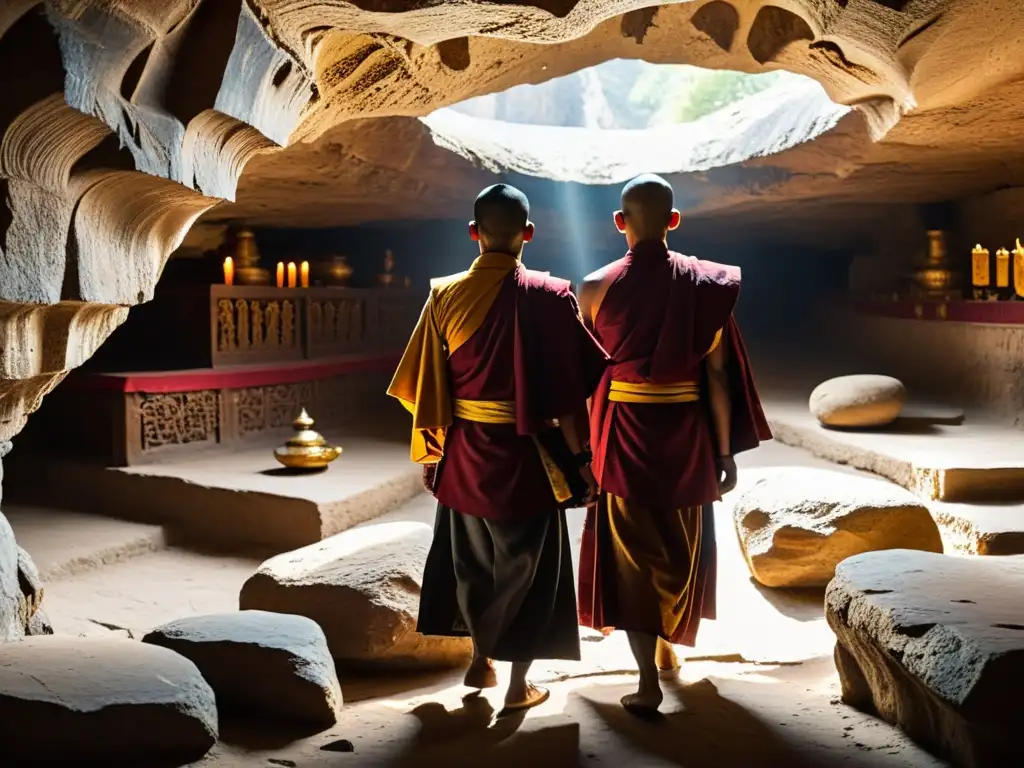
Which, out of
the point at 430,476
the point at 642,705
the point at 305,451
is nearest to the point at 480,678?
the point at 642,705

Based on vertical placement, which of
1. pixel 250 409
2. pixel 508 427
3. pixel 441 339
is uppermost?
pixel 441 339

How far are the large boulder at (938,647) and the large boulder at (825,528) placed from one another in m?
1.17

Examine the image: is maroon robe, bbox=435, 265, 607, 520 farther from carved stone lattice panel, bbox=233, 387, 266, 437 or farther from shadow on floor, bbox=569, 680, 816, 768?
carved stone lattice panel, bbox=233, 387, 266, 437

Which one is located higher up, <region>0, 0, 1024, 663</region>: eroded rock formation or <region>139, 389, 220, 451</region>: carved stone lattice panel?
<region>0, 0, 1024, 663</region>: eroded rock formation

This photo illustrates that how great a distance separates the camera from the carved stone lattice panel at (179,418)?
20.1 feet

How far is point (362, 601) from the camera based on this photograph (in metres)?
3.64

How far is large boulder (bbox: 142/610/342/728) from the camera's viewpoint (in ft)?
9.24

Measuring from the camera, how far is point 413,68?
13.4 ft

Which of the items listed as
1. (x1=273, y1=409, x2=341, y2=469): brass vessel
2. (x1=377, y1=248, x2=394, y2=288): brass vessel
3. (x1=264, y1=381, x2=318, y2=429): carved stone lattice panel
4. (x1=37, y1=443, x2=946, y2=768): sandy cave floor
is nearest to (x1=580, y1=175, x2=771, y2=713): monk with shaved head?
(x1=37, y1=443, x2=946, y2=768): sandy cave floor

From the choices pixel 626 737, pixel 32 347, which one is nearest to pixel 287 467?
pixel 32 347

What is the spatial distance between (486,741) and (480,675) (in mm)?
437

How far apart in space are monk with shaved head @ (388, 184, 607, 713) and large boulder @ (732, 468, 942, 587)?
72.7 inches

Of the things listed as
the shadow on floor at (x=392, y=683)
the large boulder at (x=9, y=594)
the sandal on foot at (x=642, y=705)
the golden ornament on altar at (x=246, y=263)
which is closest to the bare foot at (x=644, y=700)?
the sandal on foot at (x=642, y=705)

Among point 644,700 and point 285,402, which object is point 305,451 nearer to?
point 285,402
